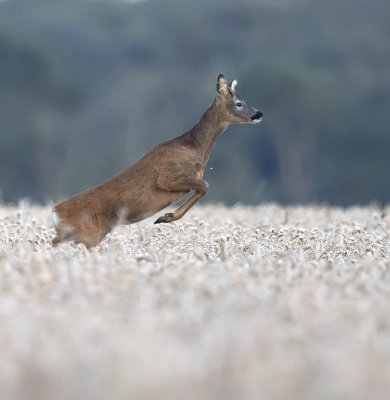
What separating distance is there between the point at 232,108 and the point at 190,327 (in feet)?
17.9

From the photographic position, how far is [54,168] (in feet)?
109

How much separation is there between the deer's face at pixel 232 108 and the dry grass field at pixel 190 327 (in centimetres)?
255

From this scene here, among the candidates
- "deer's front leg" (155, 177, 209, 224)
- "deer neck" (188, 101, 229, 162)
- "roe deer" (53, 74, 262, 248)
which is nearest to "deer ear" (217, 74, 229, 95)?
"deer neck" (188, 101, 229, 162)

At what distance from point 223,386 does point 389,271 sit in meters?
2.98

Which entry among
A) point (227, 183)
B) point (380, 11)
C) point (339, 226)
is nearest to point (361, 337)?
point (339, 226)

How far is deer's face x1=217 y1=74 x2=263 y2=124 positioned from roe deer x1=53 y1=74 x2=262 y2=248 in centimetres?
54

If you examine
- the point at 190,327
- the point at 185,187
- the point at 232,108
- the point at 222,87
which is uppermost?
the point at 222,87

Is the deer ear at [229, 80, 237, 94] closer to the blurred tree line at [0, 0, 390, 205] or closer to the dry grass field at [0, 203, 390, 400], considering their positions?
the dry grass field at [0, 203, 390, 400]

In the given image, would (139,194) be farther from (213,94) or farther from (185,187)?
(213,94)

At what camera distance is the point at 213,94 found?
33781mm

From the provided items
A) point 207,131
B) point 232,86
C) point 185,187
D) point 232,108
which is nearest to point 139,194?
point 185,187

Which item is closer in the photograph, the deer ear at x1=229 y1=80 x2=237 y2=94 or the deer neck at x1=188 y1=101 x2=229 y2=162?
the deer neck at x1=188 y1=101 x2=229 y2=162

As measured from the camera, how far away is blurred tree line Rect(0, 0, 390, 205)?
3272cm

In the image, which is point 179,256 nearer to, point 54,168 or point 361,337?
point 361,337
